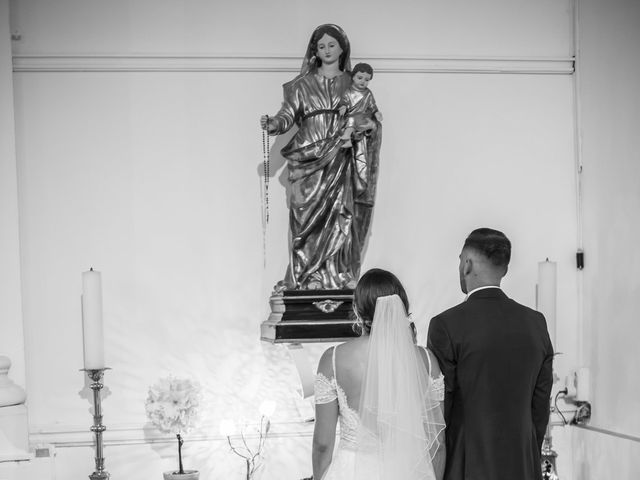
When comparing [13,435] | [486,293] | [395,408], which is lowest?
[13,435]

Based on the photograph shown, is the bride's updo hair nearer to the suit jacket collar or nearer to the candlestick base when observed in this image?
the suit jacket collar

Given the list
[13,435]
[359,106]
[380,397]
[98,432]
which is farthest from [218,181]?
[380,397]

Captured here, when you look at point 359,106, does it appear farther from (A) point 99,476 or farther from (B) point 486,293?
(A) point 99,476

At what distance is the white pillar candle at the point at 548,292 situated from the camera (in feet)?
15.3

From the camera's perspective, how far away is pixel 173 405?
13.9 feet

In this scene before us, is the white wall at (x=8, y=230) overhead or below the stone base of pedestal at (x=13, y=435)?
overhead

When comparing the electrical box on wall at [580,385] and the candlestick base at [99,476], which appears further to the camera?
the electrical box on wall at [580,385]

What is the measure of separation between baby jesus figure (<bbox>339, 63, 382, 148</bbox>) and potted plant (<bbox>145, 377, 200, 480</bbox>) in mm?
1467

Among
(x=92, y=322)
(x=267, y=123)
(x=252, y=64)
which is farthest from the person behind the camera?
(x=252, y=64)

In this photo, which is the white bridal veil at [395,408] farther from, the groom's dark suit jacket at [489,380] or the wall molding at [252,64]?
the wall molding at [252,64]

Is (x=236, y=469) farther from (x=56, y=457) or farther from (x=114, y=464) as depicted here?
(x=56, y=457)

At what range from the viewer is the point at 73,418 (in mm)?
4867

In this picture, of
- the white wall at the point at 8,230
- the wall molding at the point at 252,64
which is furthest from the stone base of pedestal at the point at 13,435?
the wall molding at the point at 252,64

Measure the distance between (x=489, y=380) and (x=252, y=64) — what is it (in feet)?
8.84
